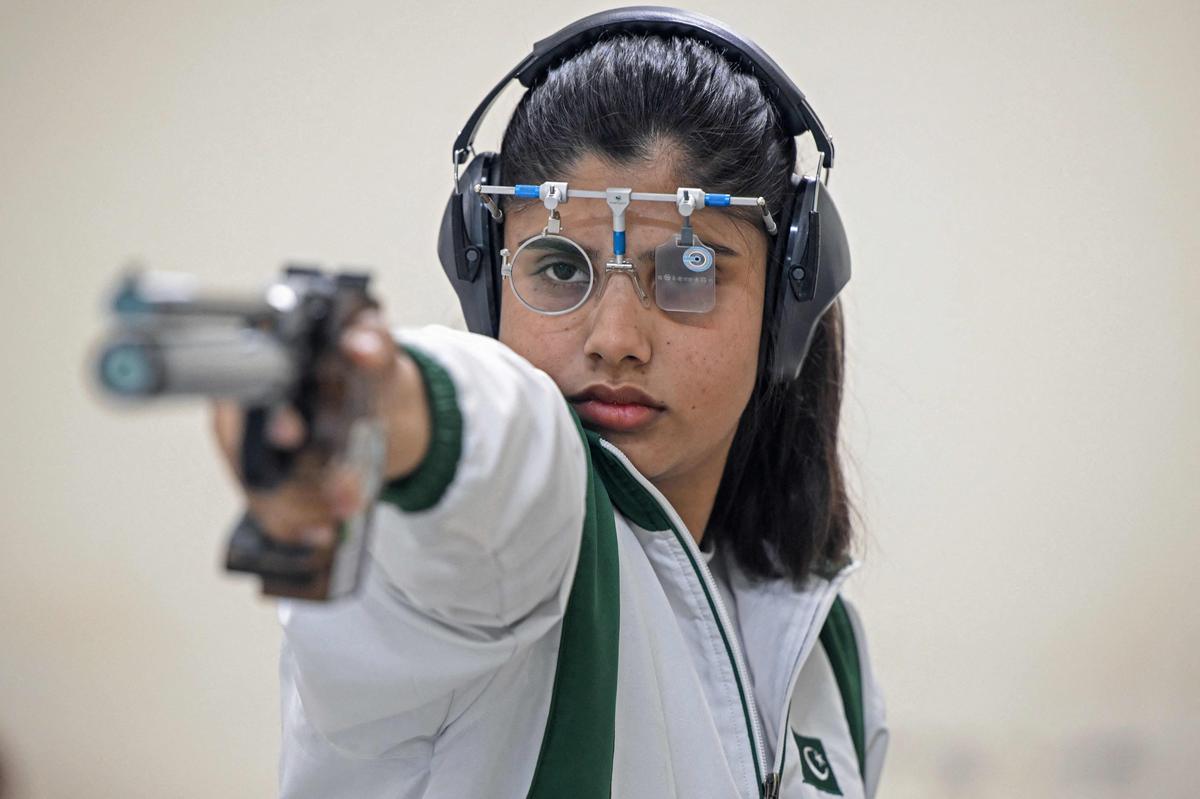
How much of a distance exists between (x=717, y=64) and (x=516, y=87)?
1021 mm

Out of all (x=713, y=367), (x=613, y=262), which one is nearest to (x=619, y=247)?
(x=613, y=262)

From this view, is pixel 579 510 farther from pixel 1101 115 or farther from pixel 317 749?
pixel 1101 115

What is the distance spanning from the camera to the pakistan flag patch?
1.04 metres

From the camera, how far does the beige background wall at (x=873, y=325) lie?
191cm

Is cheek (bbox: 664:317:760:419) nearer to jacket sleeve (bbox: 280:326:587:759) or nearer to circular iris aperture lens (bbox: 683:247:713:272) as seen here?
circular iris aperture lens (bbox: 683:247:713:272)

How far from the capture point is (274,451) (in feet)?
1.28

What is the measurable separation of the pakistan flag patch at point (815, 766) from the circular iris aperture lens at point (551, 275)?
47 cm

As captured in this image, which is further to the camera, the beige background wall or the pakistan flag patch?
the beige background wall

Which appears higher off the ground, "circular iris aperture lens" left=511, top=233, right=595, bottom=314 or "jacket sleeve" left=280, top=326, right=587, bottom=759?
"circular iris aperture lens" left=511, top=233, right=595, bottom=314

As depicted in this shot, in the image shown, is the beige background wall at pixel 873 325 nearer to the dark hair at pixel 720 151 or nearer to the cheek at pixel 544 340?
the dark hair at pixel 720 151

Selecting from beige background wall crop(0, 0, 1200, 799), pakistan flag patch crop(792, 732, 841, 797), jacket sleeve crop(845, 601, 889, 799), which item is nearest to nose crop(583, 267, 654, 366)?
pakistan flag patch crop(792, 732, 841, 797)

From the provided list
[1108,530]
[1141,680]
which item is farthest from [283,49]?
[1141,680]

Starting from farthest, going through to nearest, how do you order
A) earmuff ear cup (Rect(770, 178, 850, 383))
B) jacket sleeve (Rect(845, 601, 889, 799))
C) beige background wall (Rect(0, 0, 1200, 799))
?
beige background wall (Rect(0, 0, 1200, 799)) < jacket sleeve (Rect(845, 601, 889, 799)) < earmuff ear cup (Rect(770, 178, 850, 383))

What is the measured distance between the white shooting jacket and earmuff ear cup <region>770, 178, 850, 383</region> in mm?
228
